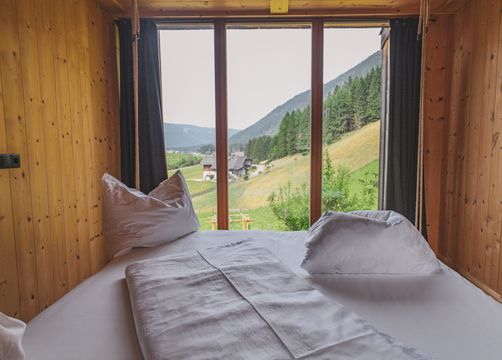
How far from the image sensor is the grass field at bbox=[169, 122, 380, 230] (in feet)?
9.82

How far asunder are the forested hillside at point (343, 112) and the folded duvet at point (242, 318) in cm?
187

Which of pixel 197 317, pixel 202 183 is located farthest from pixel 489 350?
pixel 202 183

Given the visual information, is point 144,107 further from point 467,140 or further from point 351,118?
point 467,140

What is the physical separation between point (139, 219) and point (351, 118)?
Answer: 6.81 ft

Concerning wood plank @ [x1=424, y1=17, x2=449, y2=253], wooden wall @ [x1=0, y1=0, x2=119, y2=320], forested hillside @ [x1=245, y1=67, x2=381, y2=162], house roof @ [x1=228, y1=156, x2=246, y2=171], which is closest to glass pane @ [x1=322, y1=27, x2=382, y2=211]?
forested hillside @ [x1=245, y1=67, x2=381, y2=162]

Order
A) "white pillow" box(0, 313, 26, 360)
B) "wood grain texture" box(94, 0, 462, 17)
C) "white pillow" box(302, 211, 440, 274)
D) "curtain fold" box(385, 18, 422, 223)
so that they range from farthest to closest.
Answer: "curtain fold" box(385, 18, 422, 223)
"wood grain texture" box(94, 0, 462, 17)
"white pillow" box(302, 211, 440, 274)
"white pillow" box(0, 313, 26, 360)

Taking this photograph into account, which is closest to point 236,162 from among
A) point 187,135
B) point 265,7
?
point 187,135

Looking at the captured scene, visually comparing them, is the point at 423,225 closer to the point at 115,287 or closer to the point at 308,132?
the point at 308,132

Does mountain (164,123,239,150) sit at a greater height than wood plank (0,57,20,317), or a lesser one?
greater

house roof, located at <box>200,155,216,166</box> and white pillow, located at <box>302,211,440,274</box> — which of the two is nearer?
white pillow, located at <box>302,211,440,274</box>

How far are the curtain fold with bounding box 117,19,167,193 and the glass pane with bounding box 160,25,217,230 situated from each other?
5.7 inches

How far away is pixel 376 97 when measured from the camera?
9.66ft

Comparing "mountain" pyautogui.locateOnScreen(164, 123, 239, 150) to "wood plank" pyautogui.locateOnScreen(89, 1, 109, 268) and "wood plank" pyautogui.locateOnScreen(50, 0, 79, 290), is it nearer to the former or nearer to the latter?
"wood plank" pyautogui.locateOnScreen(89, 1, 109, 268)

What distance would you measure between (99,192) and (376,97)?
2.57m
